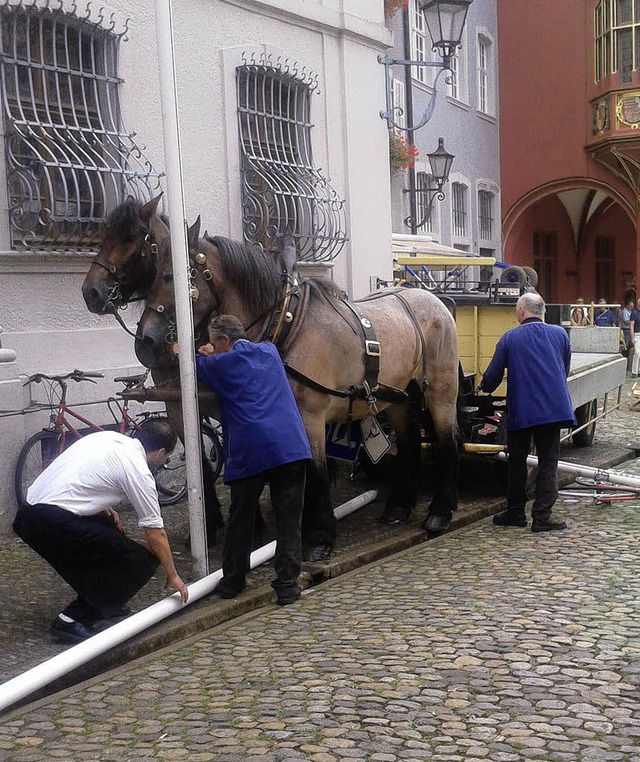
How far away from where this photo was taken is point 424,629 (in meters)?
5.48

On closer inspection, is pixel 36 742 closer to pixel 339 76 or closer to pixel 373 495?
pixel 373 495

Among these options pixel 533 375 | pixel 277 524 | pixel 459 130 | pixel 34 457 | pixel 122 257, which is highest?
pixel 459 130

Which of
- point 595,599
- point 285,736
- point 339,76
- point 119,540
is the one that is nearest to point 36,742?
point 285,736

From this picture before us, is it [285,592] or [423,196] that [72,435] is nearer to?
[285,592]

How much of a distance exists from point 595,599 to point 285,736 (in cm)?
244

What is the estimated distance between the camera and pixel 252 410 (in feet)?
19.5

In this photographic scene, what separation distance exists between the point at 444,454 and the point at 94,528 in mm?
3422

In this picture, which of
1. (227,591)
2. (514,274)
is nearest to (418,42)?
(514,274)

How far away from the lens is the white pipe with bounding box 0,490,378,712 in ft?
14.8

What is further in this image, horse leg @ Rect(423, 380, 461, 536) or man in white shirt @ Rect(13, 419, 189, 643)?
horse leg @ Rect(423, 380, 461, 536)

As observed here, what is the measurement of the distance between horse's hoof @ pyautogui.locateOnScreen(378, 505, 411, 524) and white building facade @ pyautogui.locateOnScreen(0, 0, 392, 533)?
2.45 m

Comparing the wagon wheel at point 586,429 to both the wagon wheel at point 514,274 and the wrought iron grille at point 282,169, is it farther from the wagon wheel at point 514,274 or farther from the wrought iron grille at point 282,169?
the wrought iron grille at point 282,169

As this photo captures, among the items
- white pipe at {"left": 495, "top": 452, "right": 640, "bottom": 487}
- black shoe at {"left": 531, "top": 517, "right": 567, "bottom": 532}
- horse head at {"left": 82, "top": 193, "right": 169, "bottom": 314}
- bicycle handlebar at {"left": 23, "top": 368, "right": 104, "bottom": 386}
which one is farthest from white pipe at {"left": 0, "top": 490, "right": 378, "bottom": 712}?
white pipe at {"left": 495, "top": 452, "right": 640, "bottom": 487}

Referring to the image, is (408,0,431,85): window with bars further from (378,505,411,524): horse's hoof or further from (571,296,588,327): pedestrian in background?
(378,505,411,524): horse's hoof
